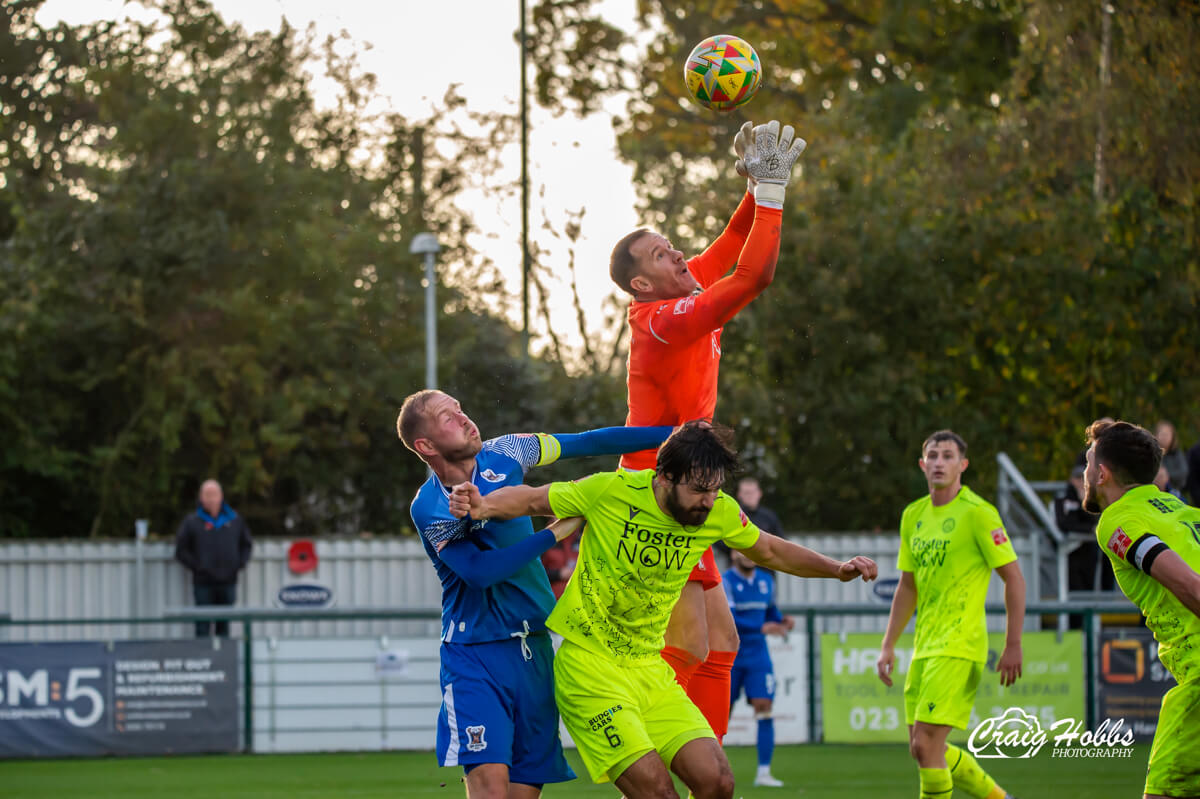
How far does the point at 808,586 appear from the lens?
1734 centimetres

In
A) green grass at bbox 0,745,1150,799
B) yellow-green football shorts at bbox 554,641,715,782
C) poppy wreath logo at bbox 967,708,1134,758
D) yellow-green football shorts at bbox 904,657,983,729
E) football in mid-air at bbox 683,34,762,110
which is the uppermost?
football in mid-air at bbox 683,34,762,110

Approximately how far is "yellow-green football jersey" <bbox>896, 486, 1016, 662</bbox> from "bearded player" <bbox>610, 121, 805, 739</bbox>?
221cm

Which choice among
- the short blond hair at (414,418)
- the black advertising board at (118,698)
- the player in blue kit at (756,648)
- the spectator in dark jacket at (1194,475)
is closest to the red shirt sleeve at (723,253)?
the short blond hair at (414,418)

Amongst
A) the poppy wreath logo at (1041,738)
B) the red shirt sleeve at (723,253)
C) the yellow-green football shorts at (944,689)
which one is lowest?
the poppy wreath logo at (1041,738)

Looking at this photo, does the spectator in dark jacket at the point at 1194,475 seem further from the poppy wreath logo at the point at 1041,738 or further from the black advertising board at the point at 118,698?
the black advertising board at the point at 118,698

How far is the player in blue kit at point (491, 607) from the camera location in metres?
5.82

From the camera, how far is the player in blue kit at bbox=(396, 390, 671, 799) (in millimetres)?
5820

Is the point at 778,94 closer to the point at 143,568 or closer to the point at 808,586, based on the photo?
the point at 808,586

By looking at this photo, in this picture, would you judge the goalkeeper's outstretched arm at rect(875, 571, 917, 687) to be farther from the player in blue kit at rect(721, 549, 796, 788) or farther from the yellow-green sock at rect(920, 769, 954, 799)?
the player in blue kit at rect(721, 549, 796, 788)

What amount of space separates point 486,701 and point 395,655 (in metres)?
8.19

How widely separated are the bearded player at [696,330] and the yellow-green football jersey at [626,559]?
675 millimetres

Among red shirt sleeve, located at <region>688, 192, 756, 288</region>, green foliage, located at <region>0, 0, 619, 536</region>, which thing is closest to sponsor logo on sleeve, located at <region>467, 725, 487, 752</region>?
red shirt sleeve, located at <region>688, 192, 756, 288</region>

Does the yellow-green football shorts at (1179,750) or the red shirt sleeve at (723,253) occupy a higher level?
the red shirt sleeve at (723,253)

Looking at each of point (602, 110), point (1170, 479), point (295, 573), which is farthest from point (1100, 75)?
point (295, 573)
